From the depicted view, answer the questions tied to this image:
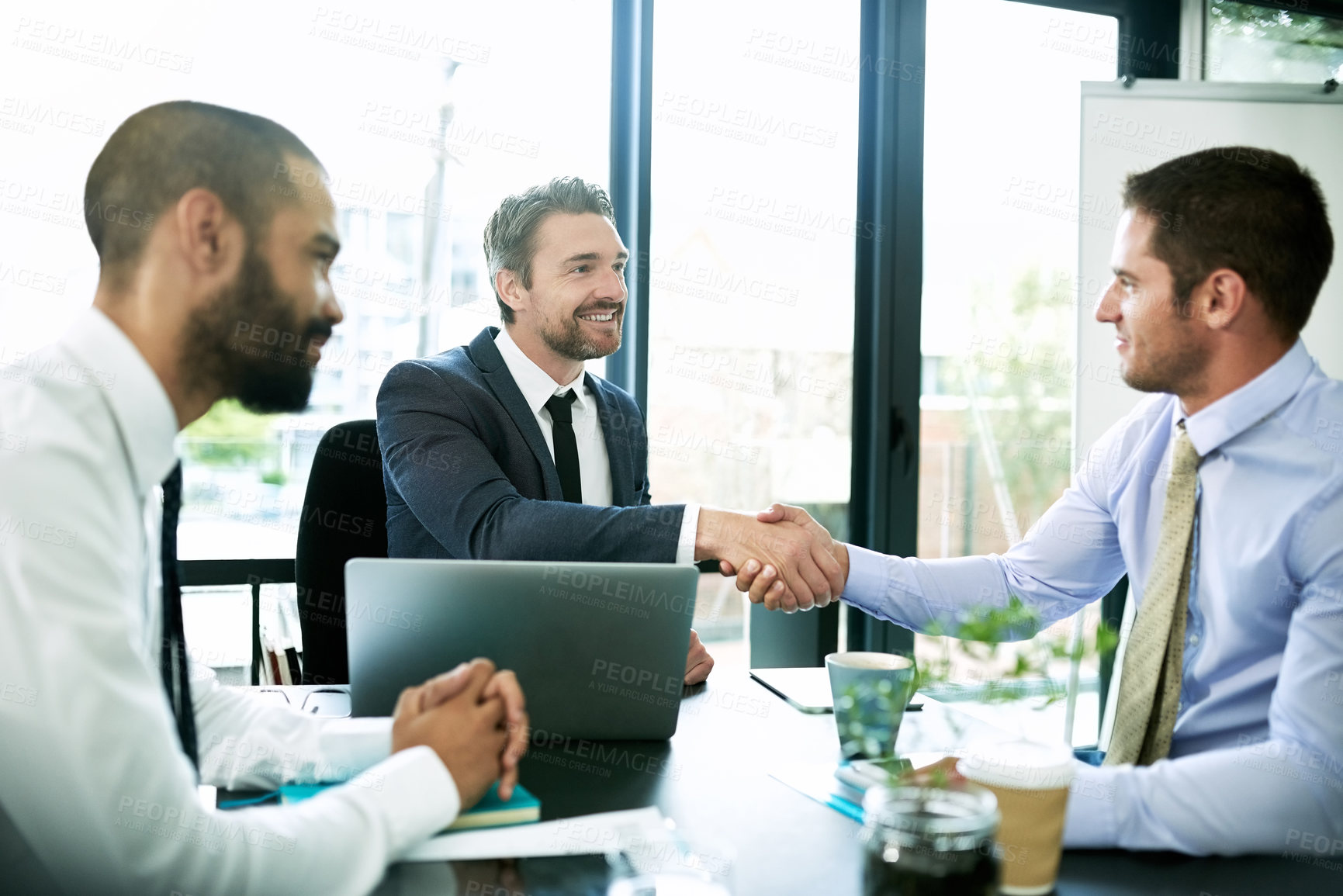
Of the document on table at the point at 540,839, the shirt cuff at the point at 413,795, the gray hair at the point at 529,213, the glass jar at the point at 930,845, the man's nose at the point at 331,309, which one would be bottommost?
the document on table at the point at 540,839

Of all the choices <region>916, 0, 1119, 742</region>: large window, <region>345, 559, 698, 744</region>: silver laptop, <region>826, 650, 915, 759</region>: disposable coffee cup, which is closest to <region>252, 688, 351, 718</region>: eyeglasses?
<region>345, 559, 698, 744</region>: silver laptop

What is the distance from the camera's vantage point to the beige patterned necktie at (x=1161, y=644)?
1403 mm

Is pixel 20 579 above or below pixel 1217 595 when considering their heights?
above

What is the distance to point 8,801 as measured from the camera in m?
0.86

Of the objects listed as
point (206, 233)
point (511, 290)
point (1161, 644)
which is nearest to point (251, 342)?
point (206, 233)

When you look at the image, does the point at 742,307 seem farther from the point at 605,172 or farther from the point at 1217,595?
the point at 1217,595

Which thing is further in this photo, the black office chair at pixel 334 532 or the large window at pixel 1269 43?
the large window at pixel 1269 43

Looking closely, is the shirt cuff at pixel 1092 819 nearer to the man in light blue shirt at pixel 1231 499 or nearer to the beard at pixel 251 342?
the man in light blue shirt at pixel 1231 499

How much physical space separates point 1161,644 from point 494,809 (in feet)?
3.09

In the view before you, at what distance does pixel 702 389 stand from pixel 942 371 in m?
0.85

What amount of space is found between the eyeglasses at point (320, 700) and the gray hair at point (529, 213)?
116 cm

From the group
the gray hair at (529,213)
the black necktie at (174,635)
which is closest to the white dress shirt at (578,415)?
the gray hair at (529,213)

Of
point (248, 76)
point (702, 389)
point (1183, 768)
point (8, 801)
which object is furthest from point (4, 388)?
point (702, 389)

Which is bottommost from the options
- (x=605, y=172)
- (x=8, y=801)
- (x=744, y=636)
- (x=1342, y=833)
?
(x=744, y=636)
